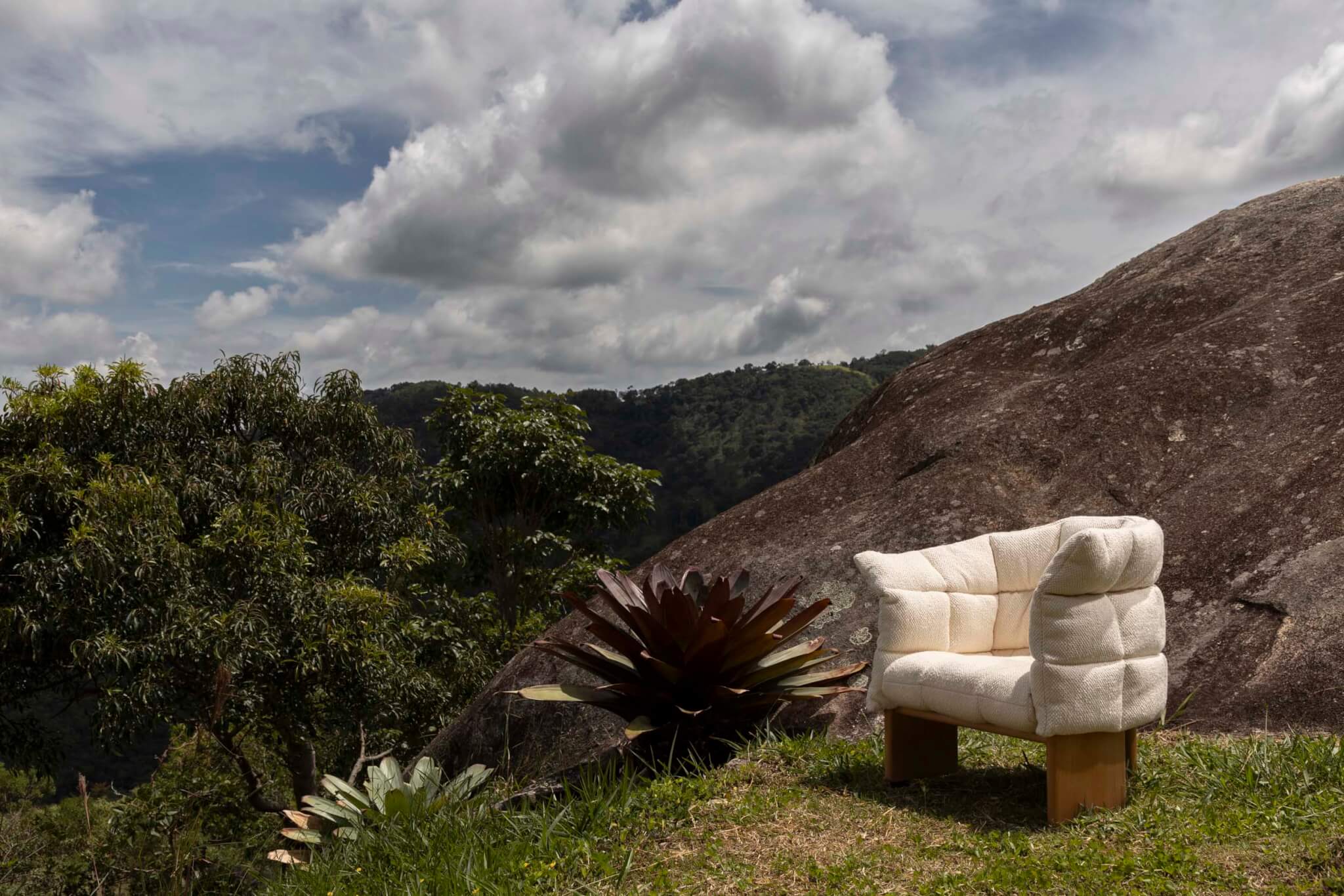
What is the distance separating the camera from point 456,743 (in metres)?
5.96

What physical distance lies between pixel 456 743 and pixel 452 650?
4776 millimetres

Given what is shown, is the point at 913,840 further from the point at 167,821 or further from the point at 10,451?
the point at 10,451

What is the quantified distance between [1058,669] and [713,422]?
42.6 m

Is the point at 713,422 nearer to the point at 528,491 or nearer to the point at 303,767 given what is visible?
the point at 528,491

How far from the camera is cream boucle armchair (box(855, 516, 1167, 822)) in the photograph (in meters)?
3.31

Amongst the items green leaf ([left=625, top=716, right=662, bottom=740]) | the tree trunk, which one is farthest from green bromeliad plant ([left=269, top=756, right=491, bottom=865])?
the tree trunk

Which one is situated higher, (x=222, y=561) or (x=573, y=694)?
(x=222, y=561)

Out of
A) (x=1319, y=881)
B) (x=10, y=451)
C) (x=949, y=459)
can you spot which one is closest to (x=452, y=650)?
(x=10, y=451)

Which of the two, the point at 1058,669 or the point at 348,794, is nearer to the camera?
the point at 1058,669

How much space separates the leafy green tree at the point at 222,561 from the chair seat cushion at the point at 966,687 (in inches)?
222

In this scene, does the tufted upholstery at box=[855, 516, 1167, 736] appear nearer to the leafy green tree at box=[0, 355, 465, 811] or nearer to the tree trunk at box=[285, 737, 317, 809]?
the leafy green tree at box=[0, 355, 465, 811]

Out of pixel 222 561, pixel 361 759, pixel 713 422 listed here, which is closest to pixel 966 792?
pixel 361 759

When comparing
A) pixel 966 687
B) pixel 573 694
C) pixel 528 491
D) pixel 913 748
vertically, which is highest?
pixel 528 491

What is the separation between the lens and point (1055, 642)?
332cm
